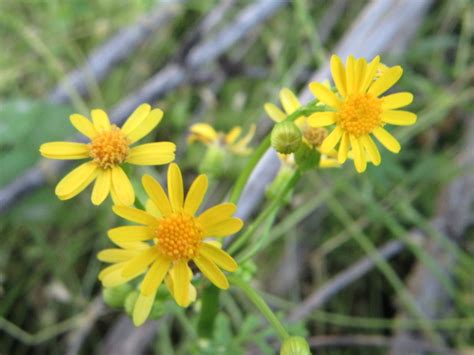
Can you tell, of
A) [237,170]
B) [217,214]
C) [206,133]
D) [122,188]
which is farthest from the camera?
[237,170]

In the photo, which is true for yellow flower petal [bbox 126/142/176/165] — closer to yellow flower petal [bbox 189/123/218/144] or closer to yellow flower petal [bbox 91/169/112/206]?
yellow flower petal [bbox 91/169/112/206]

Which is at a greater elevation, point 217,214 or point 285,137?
point 285,137

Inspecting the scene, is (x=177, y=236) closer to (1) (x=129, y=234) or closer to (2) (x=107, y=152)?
(1) (x=129, y=234)

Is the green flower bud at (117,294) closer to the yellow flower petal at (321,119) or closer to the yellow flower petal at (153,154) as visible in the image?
the yellow flower petal at (153,154)

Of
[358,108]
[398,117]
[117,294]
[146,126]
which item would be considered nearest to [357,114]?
[358,108]

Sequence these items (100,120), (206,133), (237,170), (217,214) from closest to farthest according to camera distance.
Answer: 1. (217,214)
2. (100,120)
3. (206,133)
4. (237,170)

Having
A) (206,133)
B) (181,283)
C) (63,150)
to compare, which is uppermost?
(206,133)
